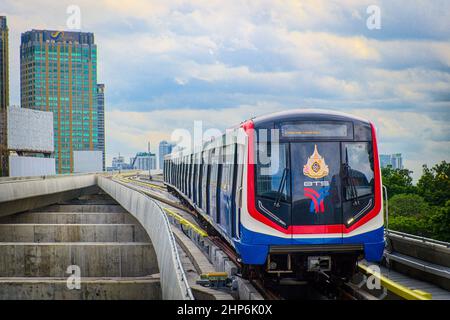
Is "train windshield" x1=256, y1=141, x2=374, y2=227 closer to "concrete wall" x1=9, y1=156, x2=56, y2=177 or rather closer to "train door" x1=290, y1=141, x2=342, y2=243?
"train door" x1=290, y1=141, x2=342, y2=243

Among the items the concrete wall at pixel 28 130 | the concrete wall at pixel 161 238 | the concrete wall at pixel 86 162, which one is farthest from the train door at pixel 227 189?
the concrete wall at pixel 86 162

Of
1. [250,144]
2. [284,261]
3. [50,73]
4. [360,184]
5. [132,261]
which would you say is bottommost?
[132,261]

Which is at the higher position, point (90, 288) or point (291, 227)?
point (291, 227)

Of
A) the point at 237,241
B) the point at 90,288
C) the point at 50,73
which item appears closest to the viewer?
the point at 237,241

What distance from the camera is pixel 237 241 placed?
12.1 metres

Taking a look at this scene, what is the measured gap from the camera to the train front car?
37.2ft

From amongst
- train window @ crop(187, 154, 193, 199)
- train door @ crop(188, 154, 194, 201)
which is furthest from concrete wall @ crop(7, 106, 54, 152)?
train door @ crop(188, 154, 194, 201)

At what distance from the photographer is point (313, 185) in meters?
11.4

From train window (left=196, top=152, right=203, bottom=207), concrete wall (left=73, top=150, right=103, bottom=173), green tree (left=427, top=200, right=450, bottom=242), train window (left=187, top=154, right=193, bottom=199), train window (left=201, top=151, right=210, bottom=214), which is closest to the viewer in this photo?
train window (left=201, top=151, right=210, bottom=214)

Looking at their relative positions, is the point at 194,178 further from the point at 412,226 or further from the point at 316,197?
the point at 412,226

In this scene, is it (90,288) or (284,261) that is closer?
(284,261)
